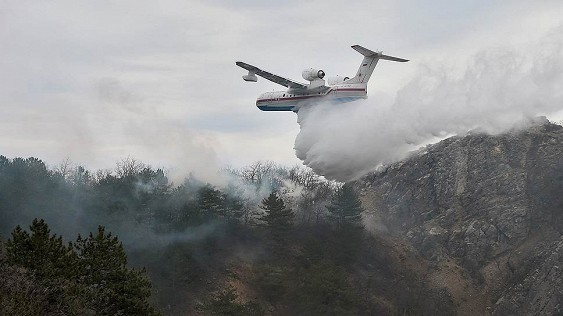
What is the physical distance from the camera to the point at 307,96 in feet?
192

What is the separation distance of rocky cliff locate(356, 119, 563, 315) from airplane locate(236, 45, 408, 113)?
36106mm

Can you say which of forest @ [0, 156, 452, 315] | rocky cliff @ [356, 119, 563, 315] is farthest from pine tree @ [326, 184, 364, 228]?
rocky cliff @ [356, 119, 563, 315]

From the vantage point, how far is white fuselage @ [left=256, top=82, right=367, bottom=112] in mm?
56125

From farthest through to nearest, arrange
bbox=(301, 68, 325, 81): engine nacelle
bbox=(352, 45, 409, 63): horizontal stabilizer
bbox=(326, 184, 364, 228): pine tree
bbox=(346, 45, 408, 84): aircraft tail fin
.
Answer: bbox=(326, 184, 364, 228): pine tree, bbox=(301, 68, 325, 81): engine nacelle, bbox=(346, 45, 408, 84): aircraft tail fin, bbox=(352, 45, 409, 63): horizontal stabilizer

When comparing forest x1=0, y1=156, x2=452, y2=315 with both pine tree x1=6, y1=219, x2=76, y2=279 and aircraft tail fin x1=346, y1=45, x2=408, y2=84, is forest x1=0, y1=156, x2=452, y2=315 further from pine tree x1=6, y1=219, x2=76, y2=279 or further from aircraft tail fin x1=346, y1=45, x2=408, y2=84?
pine tree x1=6, y1=219, x2=76, y2=279

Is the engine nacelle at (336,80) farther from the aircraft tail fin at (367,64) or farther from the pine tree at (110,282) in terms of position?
the pine tree at (110,282)

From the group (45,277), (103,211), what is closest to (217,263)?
(103,211)

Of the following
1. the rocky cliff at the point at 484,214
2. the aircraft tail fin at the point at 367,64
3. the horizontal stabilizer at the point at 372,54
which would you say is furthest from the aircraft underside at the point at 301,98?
the rocky cliff at the point at 484,214

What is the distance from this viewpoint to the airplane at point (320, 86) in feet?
183

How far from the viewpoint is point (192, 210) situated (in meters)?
73.6

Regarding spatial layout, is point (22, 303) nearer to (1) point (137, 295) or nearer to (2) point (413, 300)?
(1) point (137, 295)

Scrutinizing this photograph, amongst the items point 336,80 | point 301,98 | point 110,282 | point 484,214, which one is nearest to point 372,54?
point 336,80

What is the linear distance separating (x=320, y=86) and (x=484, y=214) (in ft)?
141

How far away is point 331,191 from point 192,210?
127ft
